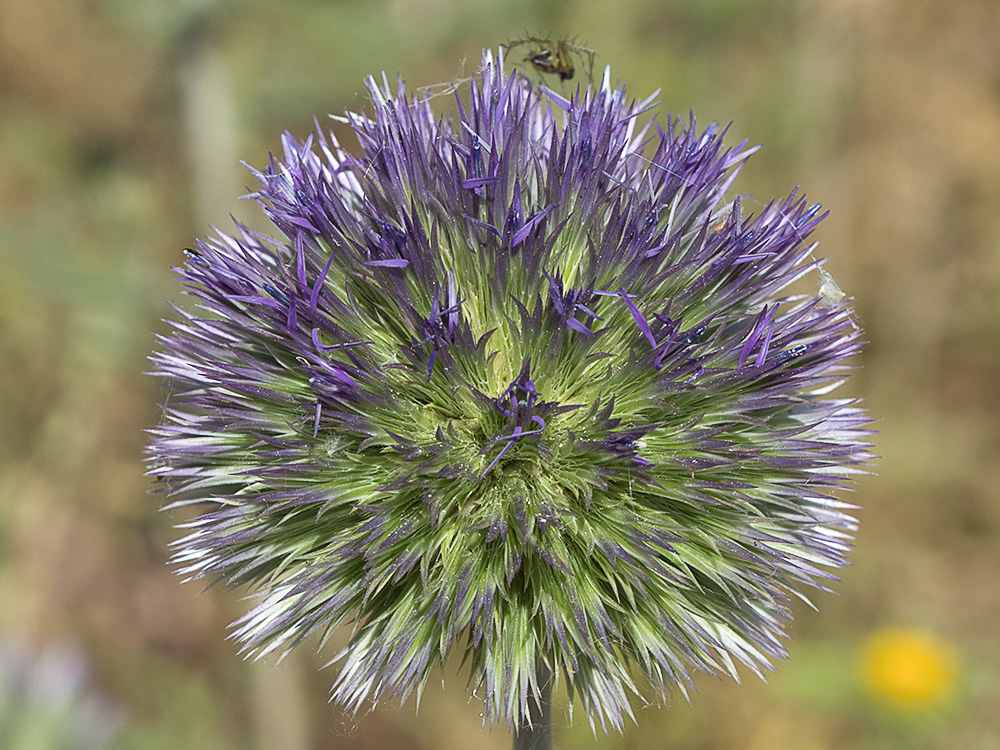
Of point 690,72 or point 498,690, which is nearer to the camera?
point 498,690

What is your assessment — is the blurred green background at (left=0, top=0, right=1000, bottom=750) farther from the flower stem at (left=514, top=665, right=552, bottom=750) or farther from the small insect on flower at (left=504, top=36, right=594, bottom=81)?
the flower stem at (left=514, top=665, right=552, bottom=750)

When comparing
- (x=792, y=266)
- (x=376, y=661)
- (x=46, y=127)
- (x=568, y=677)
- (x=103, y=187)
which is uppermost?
(x=46, y=127)

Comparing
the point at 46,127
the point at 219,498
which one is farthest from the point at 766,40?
the point at 219,498

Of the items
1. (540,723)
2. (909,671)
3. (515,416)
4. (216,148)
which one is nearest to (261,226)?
(216,148)

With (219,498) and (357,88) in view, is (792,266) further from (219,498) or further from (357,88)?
(357,88)

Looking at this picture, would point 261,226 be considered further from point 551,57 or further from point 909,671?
point 909,671

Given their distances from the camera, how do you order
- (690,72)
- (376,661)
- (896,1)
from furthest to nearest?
1. (896,1)
2. (690,72)
3. (376,661)
